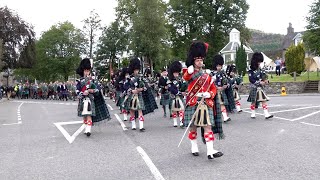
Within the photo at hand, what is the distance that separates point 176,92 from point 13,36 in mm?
39773

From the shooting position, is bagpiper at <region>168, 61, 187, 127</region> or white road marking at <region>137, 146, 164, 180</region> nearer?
white road marking at <region>137, 146, 164, 180</region>

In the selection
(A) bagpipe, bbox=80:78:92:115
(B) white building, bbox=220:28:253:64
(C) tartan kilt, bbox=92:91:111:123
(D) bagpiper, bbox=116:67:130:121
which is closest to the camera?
(A) bagpipe, bbox=80:78:92:115

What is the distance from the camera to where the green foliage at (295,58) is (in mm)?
37344

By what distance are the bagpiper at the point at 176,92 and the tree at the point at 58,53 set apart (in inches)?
2248

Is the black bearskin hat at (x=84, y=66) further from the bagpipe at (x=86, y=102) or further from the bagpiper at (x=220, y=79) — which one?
the bagpiper at (x=220, y=79)

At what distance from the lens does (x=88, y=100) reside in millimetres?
11797

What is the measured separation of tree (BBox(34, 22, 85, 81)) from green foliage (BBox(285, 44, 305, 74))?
128 ft

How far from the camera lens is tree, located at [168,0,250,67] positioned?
192 ft

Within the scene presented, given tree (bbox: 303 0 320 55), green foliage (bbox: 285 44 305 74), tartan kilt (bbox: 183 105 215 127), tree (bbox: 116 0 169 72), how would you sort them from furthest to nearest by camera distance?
tree (bbox: 116 0 169 72)
tree (bbox: 303 0 320 55)
green foliage (bbox: 285 44 305 74)
tartan kilt (bbox: 183 105 215 127)

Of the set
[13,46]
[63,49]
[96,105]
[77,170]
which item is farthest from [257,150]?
[63,49]

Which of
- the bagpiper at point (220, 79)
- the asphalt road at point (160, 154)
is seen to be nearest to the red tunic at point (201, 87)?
the asphalt road at point (160, 154)

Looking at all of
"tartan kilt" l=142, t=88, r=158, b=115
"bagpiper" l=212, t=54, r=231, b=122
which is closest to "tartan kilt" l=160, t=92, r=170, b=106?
"tartan kilt" l=142, t=88, r=158, b=115

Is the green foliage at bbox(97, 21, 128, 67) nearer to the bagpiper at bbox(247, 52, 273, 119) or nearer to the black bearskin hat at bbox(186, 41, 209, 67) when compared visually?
the bagpiper at bbox(247, 52, 273, 119)

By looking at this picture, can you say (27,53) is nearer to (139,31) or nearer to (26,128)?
(139,31)
